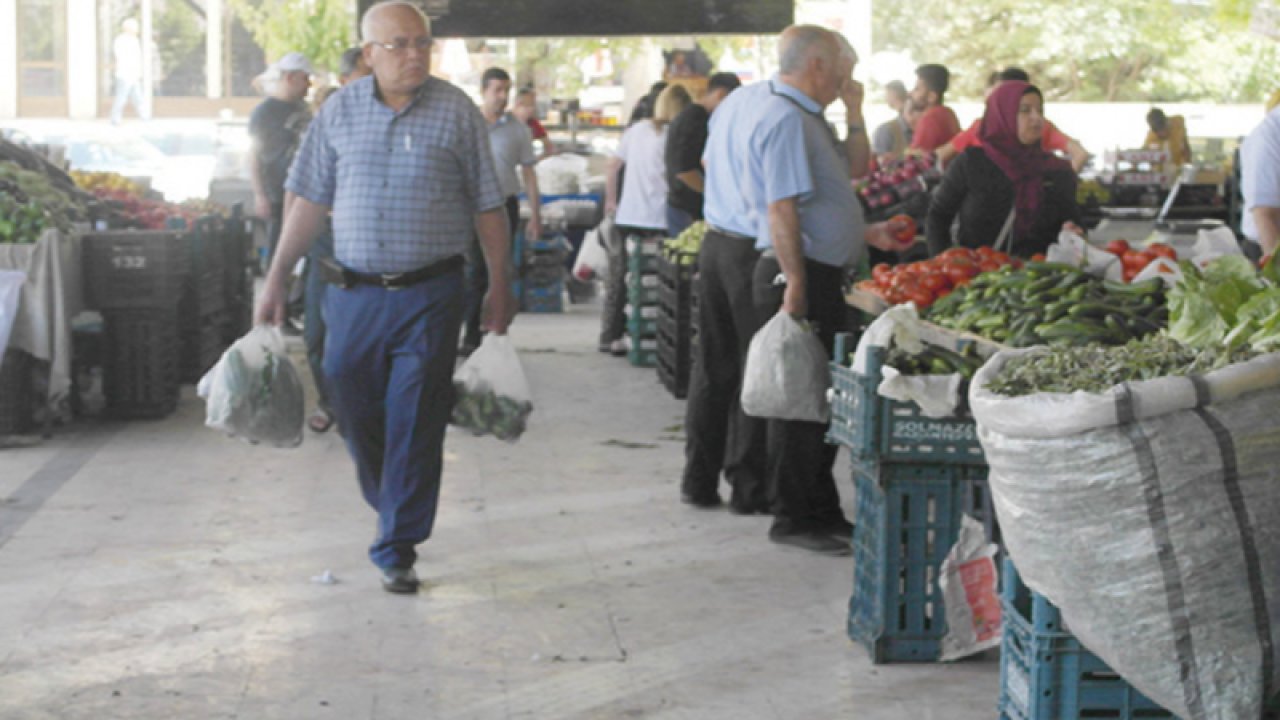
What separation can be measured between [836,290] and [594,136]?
18.9m

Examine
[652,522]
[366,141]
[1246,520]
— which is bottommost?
[652,522]

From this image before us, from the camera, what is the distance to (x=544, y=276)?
18047mm

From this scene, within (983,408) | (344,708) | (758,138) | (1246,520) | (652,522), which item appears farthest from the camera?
(652,522)

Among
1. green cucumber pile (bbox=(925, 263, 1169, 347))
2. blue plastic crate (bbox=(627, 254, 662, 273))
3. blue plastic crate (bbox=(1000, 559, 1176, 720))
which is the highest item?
green cucumber pile (bbox=(925, 263, 1169, 347))

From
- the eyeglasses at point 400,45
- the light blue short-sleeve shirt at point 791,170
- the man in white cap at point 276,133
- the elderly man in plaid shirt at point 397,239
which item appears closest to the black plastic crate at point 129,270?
the man in white cap at point 276,133

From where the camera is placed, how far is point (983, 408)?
4.26m

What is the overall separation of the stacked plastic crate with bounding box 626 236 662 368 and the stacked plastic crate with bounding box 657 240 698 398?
46 cm

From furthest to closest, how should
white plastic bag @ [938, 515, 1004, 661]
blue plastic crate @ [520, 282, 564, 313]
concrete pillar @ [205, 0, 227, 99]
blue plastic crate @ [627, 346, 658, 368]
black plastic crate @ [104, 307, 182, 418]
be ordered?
concrete pillar @ [205, 0, 227, 99] → blue plastic crate @ [520, 282, 564, 313] → blue plastic crate @ [627, 346, 658, 368] → black plastic crate @ [104, 307, 182, 418] → white plastic bag @ [938, 515, 1004, 661]

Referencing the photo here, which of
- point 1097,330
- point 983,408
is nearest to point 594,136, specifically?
point 1097,330

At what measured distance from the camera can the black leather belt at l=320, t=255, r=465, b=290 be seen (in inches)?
276

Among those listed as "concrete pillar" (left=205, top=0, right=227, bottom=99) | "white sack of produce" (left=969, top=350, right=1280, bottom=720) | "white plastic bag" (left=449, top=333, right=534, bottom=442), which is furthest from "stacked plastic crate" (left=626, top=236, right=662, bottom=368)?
"concrete pillar" (left=205, top=0, right=227, bottom=99)

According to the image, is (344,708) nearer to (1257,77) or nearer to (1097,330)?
(1097,330)

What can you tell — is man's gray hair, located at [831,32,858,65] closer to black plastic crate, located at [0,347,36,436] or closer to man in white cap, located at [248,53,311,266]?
man in white cap, located at [248,53,311,266]

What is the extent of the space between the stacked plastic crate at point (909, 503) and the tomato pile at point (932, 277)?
1646mm
